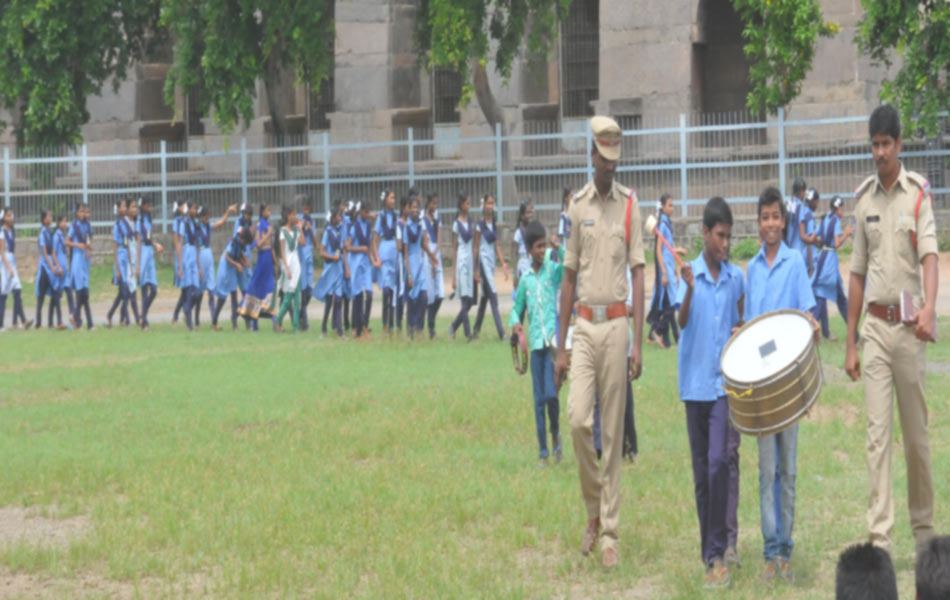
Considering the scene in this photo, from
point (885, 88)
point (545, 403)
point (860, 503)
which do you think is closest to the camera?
point (860, 503)

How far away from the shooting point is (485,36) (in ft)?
109

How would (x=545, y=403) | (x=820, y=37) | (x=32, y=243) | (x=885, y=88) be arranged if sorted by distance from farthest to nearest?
(x=32, y=243)
(x=820, y=37)
(x=885, y=88)
(x=545, y=403)

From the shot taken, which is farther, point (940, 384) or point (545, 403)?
point (940, 384)

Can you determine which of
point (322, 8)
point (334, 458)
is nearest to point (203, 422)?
point (334, 458)

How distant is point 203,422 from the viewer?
46.8 feet

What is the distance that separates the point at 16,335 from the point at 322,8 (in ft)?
40.5

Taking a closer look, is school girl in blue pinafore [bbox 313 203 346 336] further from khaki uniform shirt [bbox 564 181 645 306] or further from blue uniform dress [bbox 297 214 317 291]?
khaki uniform shirt [bbox 564 181 645 306]

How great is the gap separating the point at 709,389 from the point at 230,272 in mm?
17257

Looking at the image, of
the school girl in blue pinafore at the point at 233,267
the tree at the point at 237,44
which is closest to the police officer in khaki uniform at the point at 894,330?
the school girl in blue pinafore at the point at 233,267

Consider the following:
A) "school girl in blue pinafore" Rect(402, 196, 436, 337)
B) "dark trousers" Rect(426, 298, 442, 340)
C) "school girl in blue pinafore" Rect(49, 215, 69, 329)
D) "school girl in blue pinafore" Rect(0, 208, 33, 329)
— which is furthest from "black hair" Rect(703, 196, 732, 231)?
"school girl in blue pinafore" Rect(0, 208, 33, 329)

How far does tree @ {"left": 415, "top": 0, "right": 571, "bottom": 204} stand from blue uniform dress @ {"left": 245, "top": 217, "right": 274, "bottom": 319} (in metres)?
8.92

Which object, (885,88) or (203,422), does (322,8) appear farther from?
(203,422)

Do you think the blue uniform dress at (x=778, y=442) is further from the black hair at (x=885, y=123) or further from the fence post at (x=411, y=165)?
the fence post at (x=411, y=165)

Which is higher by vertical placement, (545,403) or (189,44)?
(189,44)
